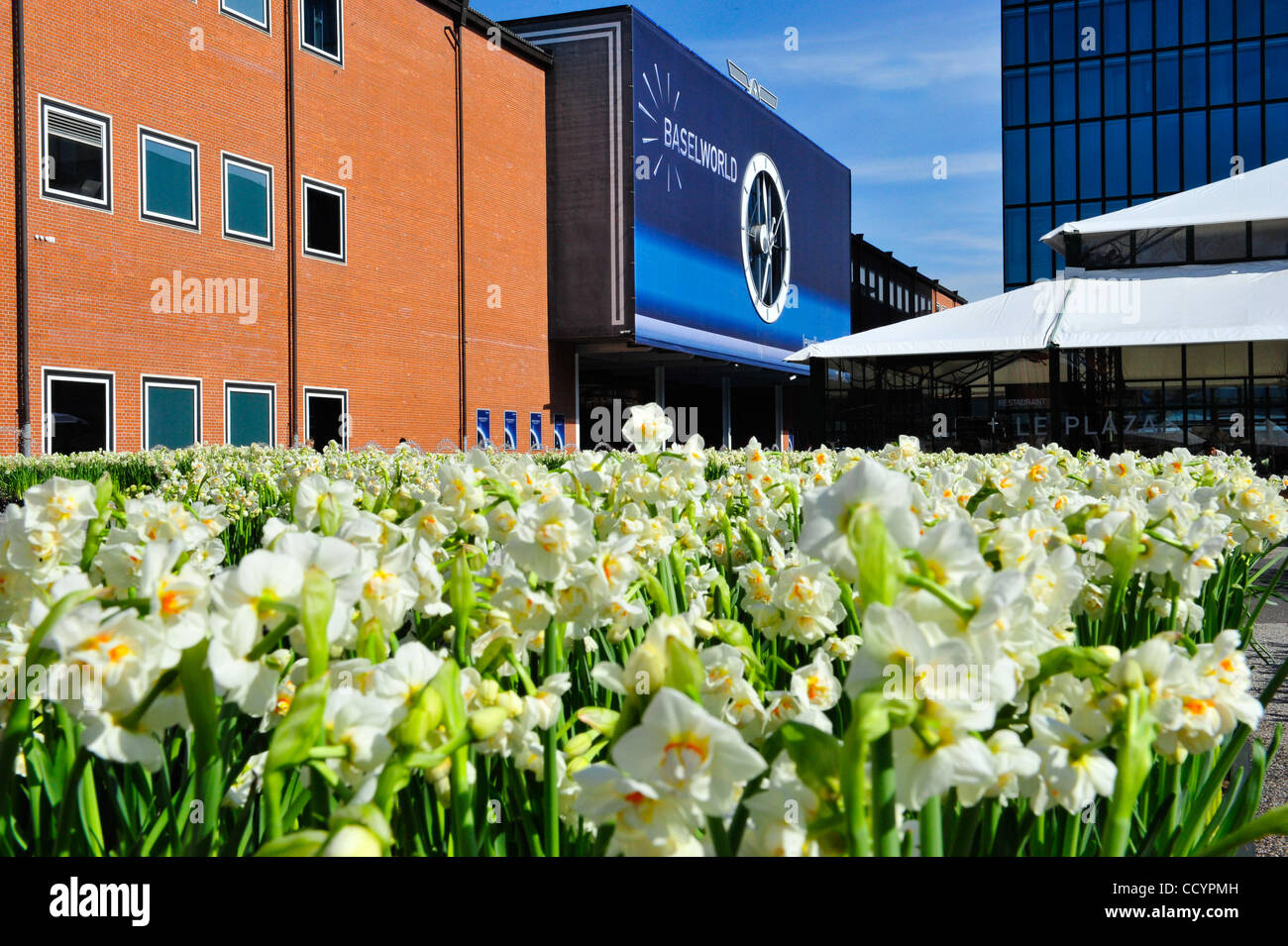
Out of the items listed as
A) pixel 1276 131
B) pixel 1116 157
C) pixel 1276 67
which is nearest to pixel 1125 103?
pixel 1116 157

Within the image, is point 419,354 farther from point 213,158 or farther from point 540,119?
point 540,119

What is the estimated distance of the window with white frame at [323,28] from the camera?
19641 millimetres

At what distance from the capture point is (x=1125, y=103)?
39938 mm

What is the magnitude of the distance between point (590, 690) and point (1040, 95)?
1737 inches

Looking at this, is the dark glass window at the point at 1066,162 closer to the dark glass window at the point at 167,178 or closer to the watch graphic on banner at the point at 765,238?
the watch graphic on banner at the point at 765,238

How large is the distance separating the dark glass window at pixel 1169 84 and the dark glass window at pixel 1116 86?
1.11 m

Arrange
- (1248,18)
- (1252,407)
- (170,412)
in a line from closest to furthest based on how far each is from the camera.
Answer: (170,412) < (1252,407) < (1248,18)

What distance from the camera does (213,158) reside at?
1786 centimetres

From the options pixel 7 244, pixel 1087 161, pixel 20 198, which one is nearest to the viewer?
pixel 7 244

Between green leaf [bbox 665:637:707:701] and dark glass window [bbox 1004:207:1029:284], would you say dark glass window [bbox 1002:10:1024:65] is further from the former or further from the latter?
green leaf [bbox 665:637:707:701]

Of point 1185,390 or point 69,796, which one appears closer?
point 69,796

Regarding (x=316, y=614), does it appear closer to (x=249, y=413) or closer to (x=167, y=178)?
(x=167, y=178)

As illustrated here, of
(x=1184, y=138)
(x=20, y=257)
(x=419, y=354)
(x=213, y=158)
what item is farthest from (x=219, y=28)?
(x=1184, y=138)

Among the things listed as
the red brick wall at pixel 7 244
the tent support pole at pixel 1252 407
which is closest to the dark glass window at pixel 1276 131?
the tent support pole at pixel 1252 407
